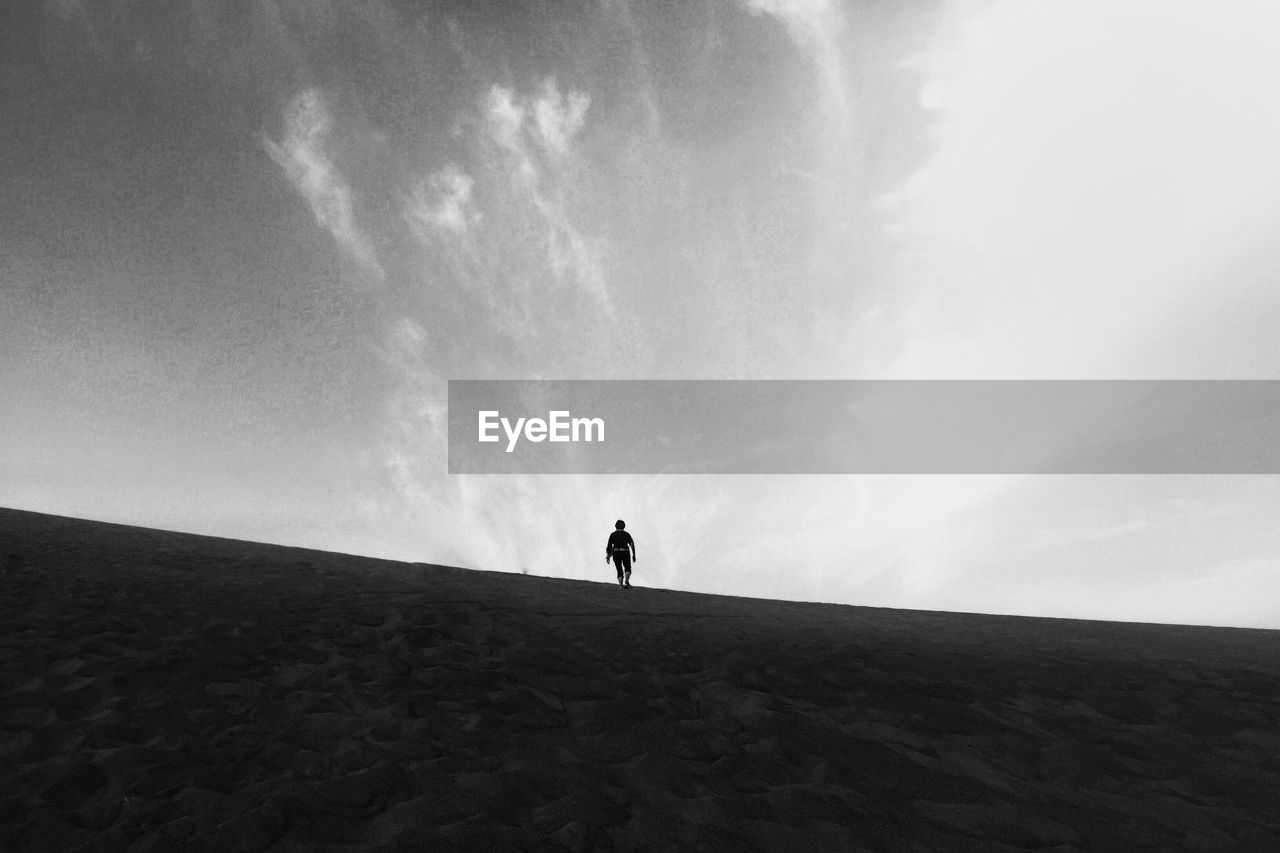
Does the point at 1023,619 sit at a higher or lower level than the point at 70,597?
lower

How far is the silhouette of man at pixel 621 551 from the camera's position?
672 inches

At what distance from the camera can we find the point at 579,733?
5.47 meters

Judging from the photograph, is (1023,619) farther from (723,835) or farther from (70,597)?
(70,597)

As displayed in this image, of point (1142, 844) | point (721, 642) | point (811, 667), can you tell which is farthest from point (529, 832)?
point (721, 642)

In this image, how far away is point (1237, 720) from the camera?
6.54 m

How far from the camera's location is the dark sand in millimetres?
4109

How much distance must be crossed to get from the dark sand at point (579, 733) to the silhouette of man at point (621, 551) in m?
6.90

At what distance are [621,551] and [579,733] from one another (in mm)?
11599

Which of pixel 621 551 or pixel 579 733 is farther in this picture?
pixel 621 551

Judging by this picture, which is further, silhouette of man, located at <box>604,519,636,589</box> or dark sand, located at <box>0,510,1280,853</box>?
silhouette of man, located at <box>604,519,636,589</box>

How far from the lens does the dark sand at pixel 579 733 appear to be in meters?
4.11

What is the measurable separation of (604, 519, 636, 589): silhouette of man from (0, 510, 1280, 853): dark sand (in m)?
6.90

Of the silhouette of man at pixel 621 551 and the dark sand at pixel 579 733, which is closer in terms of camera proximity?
the dark sand at pixel 579 733

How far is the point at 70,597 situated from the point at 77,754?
18.6 ft
